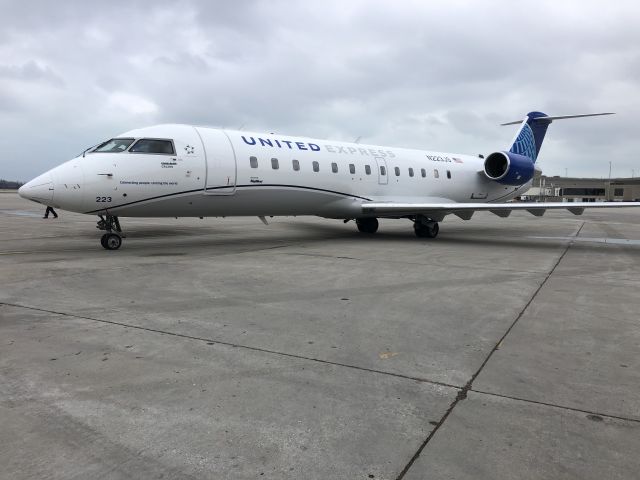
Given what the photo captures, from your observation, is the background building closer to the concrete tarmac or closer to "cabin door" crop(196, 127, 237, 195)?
"cabin door" crop(196, 127, 237, 195)

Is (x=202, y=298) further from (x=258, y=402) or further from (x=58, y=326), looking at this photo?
(x=258, y=402)

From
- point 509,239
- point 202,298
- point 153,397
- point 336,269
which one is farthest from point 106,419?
point 509,239

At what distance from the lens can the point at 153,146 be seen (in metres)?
11.6

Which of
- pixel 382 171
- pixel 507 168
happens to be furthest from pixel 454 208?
pixel 507 168

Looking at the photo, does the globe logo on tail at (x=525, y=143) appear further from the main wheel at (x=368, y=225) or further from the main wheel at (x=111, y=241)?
the main wheel at (x=111, y=241)

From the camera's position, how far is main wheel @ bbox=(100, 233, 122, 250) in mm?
11625

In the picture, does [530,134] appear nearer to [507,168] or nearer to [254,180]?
[507,168]

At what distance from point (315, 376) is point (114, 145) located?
30.7 ft

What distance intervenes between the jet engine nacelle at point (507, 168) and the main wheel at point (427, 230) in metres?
5.34

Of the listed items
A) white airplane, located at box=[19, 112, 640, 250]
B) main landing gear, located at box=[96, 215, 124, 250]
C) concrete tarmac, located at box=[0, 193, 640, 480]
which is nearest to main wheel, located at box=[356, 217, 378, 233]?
white airplane, located at box=[19, 112, 640, 250]

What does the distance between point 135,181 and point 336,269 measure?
5.23 meters

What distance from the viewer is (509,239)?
16953 mm

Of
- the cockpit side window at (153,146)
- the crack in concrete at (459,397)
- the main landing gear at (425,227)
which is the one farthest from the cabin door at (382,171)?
the crack in concrete at (459,397)

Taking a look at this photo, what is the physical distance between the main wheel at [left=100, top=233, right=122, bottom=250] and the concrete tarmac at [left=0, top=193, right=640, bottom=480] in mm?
3014
